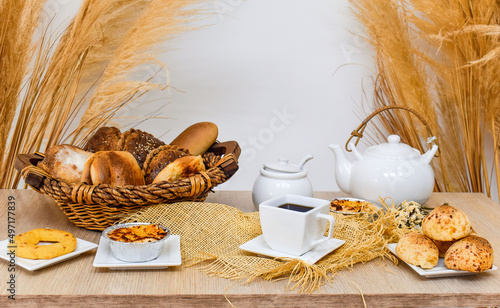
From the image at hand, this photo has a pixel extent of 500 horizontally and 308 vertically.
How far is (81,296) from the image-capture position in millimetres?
856

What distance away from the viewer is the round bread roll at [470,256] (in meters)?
0.92

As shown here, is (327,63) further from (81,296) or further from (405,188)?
(81,296)

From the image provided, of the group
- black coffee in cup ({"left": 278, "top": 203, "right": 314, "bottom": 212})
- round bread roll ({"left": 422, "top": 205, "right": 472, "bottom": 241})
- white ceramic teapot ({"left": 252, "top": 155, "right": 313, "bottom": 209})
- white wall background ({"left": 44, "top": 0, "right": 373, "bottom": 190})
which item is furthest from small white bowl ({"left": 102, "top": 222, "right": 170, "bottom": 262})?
white wall background ({"left": 44, "top": 0, "right": 373, "bottom": 190})

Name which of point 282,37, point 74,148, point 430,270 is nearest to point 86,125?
point 74,148

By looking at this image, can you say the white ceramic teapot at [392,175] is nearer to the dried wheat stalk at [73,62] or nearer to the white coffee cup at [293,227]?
the white coffee cup at [293,227]

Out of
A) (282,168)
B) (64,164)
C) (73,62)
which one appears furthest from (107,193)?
(73,62)

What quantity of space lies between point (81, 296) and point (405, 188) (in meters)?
0.79

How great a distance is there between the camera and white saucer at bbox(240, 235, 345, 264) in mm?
979

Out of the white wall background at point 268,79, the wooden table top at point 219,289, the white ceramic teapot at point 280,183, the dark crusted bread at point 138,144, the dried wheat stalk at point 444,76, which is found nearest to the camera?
the wooden table top at point 219,289

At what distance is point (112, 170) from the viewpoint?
1148mm

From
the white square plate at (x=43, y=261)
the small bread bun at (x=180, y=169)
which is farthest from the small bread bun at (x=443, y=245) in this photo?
the white square plate at (x=43, y=261)

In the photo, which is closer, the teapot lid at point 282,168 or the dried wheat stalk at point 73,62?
the teapot lid at point 282,168

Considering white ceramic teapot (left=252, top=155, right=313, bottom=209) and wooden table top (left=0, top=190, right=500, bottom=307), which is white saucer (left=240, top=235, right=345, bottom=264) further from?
white ceramic teapot (left=252, top=155, right=313, bottom=209)

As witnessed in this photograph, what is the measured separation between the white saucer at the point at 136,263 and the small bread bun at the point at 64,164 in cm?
24
